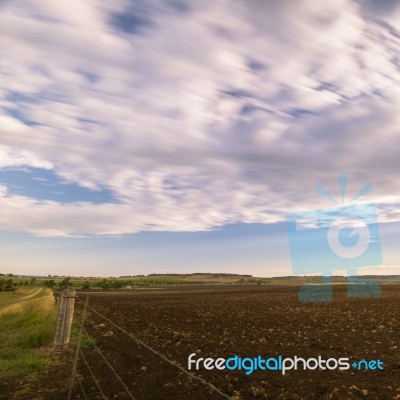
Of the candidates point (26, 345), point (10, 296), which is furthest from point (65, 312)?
point (10, 296)

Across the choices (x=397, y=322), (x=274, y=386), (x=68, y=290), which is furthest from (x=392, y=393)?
Answer: (x=397, y=322)

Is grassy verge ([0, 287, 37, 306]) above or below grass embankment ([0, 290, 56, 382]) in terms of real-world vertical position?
above

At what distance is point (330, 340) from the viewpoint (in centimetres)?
1661

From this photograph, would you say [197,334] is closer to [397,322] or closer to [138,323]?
[138,323]

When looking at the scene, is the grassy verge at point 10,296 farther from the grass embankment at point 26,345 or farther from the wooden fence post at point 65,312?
the wooden fence post at point 65,312

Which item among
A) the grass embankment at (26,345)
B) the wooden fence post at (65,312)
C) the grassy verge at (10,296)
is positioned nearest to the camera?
the grass embankment at (26,345)

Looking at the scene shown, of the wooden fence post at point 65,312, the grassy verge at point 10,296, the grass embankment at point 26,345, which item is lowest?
the grass embankment at point 26,345

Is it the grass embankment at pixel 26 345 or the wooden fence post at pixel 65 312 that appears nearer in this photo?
the grass embankment at pixel 26 345

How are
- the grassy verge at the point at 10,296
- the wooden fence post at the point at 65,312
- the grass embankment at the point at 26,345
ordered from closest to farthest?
the grass embankment at the point at 26,345 → the wooden fence post at the point at 65,312 → the grassy verge at the point at 10,296

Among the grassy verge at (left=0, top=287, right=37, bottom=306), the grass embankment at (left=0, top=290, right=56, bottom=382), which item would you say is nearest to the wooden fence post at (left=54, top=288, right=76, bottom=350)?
the grass embankment at (left=0, top=290, right=56, bottom=382)

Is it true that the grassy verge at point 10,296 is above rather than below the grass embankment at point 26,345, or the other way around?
above

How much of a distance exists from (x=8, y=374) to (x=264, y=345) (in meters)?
9.55

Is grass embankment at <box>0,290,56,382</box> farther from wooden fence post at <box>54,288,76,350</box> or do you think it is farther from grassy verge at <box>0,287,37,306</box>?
grassy verge at <box>0,287,37,306</box>

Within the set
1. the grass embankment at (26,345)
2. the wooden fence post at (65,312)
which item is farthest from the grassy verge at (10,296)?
the wooden fence post at (65,312)
